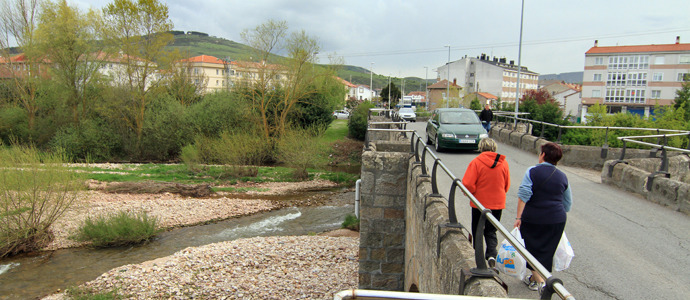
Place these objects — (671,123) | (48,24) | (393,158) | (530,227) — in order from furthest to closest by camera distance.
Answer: (48,24) < (671,123) < (393,158) < (530,227)

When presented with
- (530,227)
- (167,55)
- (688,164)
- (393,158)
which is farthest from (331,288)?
(167,55)

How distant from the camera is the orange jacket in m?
4.99

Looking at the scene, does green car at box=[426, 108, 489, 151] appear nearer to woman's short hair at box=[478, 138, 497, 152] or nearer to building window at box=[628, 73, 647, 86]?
woman's short hair at box=[478, 138, 497, 152]

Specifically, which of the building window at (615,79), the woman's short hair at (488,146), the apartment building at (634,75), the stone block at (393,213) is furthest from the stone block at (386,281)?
the building window at (615,79)

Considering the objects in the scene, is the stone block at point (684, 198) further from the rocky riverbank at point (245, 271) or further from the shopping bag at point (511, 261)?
the rocky riverbank at point (245, 271)

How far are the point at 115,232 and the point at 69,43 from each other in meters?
24.6

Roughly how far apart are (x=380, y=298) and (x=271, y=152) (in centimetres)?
3305

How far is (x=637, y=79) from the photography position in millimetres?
68688

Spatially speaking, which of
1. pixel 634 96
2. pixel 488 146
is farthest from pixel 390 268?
pixel 634 96

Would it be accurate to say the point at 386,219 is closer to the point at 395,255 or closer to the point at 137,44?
the point at 395,255

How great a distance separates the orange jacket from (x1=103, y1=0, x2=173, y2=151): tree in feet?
110

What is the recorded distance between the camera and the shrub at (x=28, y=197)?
542 inches

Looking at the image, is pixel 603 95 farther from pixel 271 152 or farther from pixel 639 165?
pixel 639 165

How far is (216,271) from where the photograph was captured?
12.0 meters
